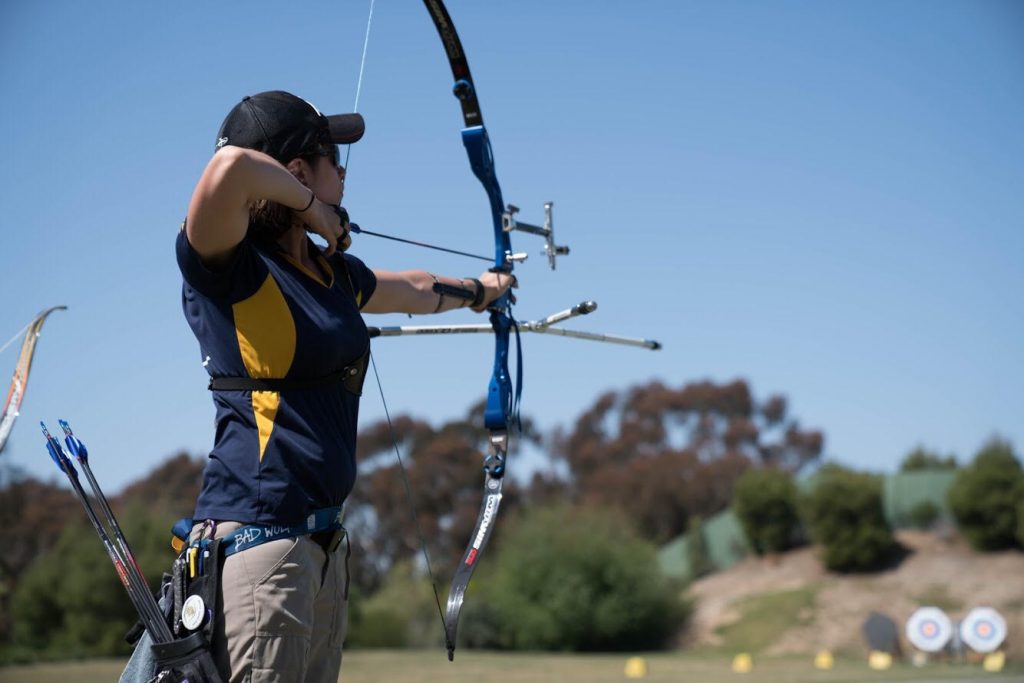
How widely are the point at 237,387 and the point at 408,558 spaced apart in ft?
115

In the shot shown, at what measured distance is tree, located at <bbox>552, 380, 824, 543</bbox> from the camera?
43.5 m

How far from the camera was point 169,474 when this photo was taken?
34.9 m

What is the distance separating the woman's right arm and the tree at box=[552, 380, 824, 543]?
41.0 meters

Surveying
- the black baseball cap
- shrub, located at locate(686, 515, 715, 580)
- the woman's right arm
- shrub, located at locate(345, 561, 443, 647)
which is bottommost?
shrub, located at locate(345, 561, 443, 647)

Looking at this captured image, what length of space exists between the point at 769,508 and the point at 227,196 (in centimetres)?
3254

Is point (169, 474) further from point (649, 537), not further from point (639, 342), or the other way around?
point (639, 342)

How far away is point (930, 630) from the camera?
70.2 ft

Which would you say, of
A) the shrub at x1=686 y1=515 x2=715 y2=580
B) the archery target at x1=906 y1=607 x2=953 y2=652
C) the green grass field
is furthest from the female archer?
the shrub at x1=686 y1=515 x2=715 y2=580

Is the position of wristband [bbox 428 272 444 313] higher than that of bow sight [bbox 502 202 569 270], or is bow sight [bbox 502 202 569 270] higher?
bow sight [bbox 502 202 569 270]

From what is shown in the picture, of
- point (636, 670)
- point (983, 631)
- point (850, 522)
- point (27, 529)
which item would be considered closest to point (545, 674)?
point (636, 670)

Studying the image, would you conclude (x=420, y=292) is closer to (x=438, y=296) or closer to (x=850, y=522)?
(x=438, y=296)

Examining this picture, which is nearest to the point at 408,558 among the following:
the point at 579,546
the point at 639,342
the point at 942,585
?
the point at 579,546

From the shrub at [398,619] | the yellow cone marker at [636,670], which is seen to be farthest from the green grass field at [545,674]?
the shrub at [398,619]

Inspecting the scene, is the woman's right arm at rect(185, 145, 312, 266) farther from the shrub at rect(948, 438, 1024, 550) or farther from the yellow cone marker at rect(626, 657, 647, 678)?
the shrub at rect(948, 438, 1024, 550)
